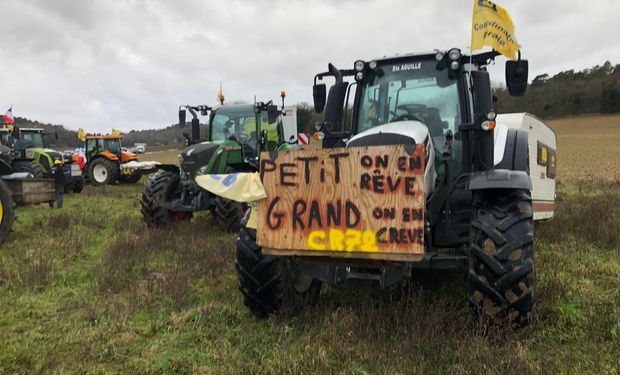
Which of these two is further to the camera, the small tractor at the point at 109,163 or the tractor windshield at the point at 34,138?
the small tractor at the point at 109,163

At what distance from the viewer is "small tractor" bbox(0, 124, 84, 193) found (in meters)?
13.2

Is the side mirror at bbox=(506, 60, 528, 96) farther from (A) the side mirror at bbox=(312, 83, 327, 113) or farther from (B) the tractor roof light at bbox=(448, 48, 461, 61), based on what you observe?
(A) the side mirror at bbox=(312, 83, 327, 113)

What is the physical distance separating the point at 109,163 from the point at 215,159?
11693 millimetres

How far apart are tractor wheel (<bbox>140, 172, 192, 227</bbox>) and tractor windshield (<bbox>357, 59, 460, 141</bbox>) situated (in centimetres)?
459

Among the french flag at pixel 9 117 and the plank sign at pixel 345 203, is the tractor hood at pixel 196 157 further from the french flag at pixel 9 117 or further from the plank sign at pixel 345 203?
the french flag at pixel 9 117

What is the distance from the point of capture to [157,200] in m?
7.94

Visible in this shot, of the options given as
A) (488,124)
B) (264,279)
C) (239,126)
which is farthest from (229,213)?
(488,124)

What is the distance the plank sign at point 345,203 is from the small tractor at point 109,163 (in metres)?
15.8

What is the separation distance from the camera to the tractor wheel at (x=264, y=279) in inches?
140

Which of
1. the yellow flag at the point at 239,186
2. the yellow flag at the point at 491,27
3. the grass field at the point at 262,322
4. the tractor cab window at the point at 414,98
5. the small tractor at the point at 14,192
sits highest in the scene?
the yellow flag at the point at 491,27

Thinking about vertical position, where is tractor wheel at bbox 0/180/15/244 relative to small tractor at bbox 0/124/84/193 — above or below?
below

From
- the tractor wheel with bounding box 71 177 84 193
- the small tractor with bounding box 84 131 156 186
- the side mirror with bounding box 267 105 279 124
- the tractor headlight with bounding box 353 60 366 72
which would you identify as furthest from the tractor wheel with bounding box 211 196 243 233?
the small tractor with bounding box 84 131 156 186

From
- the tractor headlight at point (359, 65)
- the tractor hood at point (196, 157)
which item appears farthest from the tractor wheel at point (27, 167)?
the tractor headlight at point (359, 65)

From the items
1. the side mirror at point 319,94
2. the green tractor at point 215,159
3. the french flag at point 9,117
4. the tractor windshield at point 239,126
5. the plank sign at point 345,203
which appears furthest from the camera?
the french flag at point 9,117
